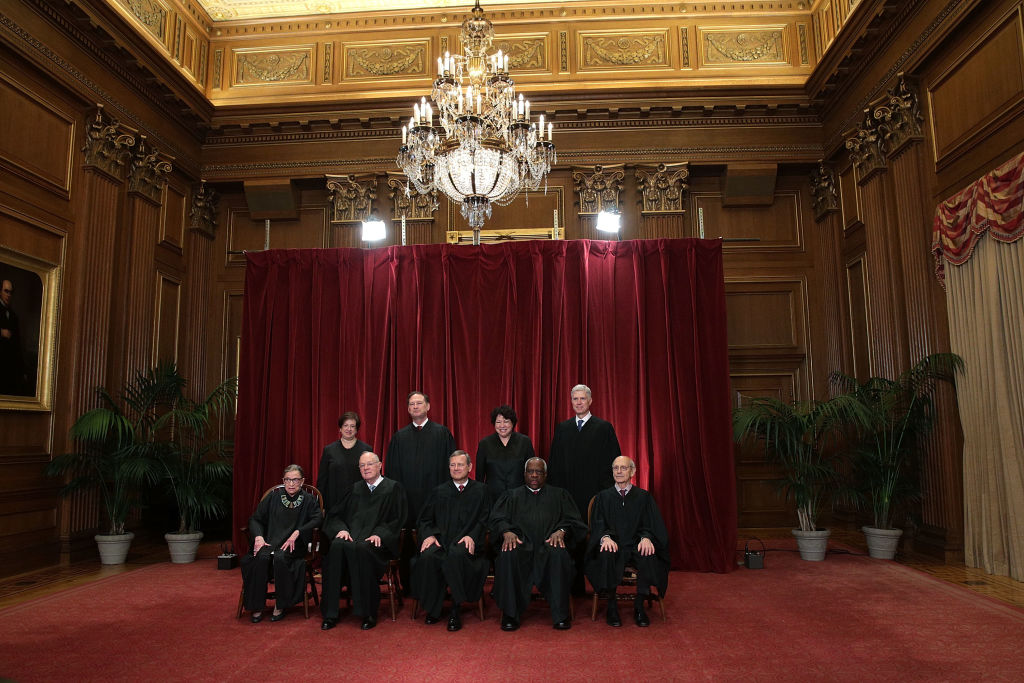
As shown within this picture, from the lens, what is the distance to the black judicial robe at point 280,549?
458cm

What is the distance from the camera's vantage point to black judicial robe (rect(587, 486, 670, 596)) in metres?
4.54

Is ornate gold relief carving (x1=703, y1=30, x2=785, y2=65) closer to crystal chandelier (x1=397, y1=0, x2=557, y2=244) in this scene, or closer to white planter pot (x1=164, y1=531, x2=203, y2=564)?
crystal chandelier (x1=397, y1=0, x2=557, y2=244)

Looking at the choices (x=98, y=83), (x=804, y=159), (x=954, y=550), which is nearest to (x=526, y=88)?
(x=804, y=159)

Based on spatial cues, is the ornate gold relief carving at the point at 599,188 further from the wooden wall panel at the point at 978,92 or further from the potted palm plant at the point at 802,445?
the wooden wall panel at the point at 978,92

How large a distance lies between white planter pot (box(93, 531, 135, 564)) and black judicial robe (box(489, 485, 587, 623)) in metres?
3.87

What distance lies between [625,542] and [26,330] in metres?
5.36

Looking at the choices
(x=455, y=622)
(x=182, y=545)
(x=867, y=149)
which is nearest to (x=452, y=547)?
(x=455, y=622)

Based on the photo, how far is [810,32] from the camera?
28.4 feet

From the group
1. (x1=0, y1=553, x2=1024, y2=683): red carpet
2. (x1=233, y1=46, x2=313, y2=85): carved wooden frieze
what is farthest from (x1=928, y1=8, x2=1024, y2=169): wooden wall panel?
(x1=233, y1=46, x2=313, y2=85): carved wooden frieze

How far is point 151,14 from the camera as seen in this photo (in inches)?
312

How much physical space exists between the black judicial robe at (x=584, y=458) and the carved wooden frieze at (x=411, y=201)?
159 inches

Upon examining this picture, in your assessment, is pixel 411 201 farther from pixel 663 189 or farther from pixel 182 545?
pixel 182 545

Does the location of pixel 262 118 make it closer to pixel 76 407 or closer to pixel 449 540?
pixel 76 407

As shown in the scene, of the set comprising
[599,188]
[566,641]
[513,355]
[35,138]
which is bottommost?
[566,641]
